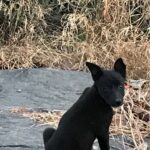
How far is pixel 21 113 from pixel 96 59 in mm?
2069

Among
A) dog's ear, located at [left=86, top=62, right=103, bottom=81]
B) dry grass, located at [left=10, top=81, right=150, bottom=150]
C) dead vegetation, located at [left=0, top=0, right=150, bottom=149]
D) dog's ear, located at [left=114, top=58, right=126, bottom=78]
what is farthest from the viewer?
dead vegetation, located at [left=0, top=0, right=150, bottom=149]

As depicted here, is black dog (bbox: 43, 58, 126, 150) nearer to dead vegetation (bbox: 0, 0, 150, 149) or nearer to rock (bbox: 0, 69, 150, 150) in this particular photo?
rock (bbox: 0, 69, 150, 150)

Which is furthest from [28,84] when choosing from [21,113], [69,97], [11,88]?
[21,113]

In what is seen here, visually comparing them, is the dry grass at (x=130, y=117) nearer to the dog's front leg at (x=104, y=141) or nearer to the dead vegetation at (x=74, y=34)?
the dog's front leg at (x=104, y=141)

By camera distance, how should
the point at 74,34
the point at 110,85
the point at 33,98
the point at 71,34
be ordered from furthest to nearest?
1. the point at 74,34
2. the point at 71,34
3. the point at 33,98
4. the point at 110,85

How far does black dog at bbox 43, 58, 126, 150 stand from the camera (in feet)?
10.6

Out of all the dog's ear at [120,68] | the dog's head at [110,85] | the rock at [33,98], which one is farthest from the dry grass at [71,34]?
the dog's head at [110,85]

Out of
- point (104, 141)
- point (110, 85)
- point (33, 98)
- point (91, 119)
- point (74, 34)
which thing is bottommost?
point (33, 98)

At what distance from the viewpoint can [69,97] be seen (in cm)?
536

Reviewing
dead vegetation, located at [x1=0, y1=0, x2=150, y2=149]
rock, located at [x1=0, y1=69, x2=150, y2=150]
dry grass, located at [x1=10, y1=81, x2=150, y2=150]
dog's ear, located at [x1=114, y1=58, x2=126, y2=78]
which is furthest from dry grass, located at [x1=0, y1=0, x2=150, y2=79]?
dog's ear, located at [x1=114, y1=58, x2=126, y2=78]

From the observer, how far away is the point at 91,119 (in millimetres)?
3262

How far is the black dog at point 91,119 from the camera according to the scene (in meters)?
3.22

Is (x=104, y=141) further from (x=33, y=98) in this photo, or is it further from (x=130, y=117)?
(x=33, y=98)

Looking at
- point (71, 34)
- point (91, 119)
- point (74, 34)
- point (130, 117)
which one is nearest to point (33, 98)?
point (130, 117)
